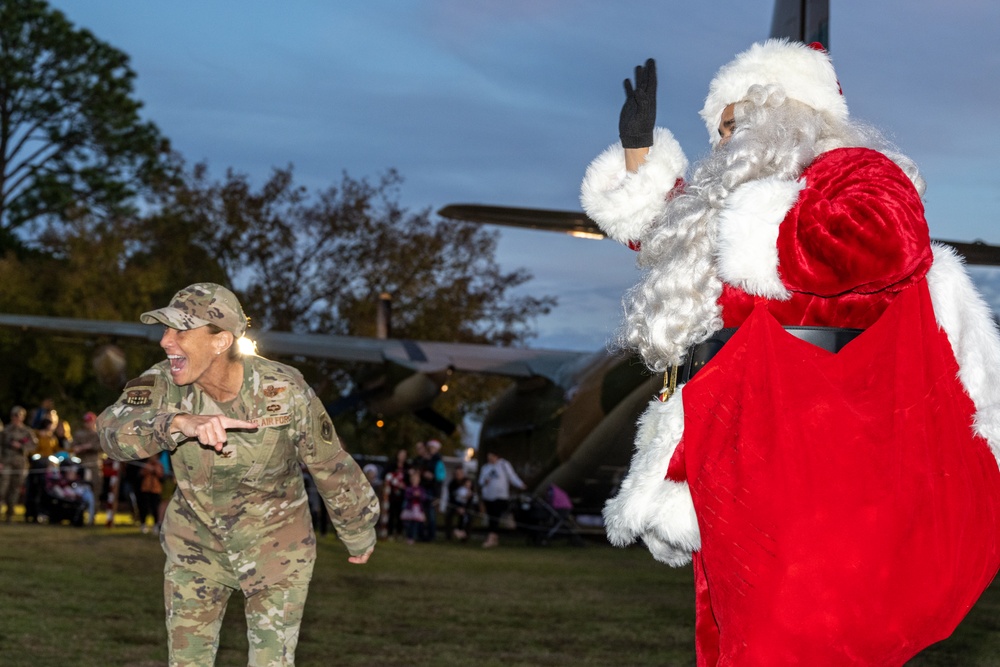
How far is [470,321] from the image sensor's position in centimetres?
3494

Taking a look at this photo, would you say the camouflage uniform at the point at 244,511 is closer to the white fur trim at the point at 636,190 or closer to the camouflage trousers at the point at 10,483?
the white fur trim at the point at 636,190

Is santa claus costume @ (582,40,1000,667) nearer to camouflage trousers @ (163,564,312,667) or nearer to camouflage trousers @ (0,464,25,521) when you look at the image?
camouflage trousers @ (163,564,312,667)

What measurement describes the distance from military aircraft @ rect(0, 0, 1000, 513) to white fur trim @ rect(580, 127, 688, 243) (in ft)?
37.8

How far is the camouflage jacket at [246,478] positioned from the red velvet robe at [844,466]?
72.1 inches

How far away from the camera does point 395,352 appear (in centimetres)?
2039

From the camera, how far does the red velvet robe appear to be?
9.76 feet

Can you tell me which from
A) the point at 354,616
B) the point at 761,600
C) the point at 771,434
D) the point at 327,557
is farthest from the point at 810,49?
the point at 327,557

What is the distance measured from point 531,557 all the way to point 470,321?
19073 mm

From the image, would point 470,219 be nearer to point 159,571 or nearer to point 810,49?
point 159,571

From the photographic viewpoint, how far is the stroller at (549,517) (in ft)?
62.5

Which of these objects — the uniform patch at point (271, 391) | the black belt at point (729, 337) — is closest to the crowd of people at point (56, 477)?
the uniform patch at point (271, 391)

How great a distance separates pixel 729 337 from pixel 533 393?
16708 millimetres

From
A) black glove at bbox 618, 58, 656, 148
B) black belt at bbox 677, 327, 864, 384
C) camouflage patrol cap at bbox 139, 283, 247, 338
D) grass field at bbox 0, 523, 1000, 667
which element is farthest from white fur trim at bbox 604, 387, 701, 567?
grass field at bbox 0, 523, 1000, 667

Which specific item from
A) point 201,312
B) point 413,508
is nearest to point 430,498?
point 413,508
